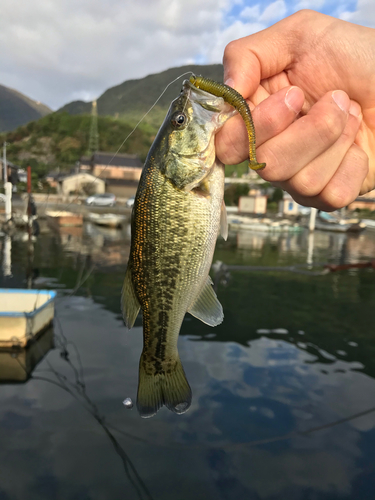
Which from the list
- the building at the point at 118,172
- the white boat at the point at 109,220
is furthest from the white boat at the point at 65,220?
the building at the point at 118,172

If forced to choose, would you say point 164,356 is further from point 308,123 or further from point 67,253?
point 67,253

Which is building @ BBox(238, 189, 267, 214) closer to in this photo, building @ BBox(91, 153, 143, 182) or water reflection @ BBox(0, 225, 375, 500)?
building @ BBox(91, 153, 143, 182)

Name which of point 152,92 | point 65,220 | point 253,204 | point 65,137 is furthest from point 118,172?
point 152,92

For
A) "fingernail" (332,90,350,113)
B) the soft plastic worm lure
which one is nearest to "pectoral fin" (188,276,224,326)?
the soft plastic worm lure

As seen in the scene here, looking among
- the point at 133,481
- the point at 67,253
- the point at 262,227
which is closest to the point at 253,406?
the point at 133,481

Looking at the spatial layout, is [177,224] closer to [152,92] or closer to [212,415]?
[152,92]
